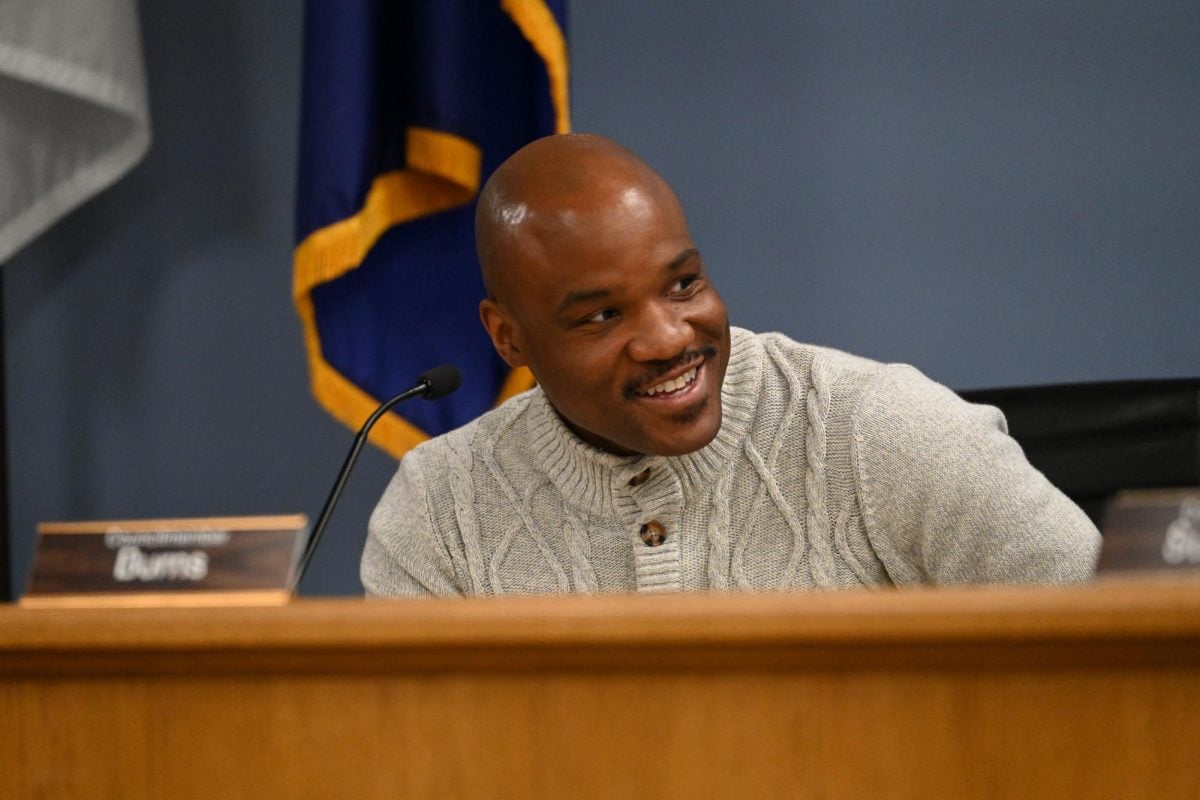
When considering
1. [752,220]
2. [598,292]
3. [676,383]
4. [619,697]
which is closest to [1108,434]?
[676,383]

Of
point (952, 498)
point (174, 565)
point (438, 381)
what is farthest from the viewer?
point (438, 381)

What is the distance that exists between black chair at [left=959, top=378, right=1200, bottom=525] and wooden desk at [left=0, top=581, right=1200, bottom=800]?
3.36ft

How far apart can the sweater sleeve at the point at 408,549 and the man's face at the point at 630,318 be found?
26 cm

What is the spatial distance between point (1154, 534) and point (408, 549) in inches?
41.0

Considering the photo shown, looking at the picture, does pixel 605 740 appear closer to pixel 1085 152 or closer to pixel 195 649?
pixel 195 649

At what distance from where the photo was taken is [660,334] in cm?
151

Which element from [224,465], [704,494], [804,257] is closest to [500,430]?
[704,494]

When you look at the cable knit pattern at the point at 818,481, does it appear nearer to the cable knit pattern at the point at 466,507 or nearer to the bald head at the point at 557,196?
the bald head at the point at 557,196

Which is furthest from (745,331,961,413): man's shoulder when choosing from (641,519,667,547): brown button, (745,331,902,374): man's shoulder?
(641,519,667,547): brown button

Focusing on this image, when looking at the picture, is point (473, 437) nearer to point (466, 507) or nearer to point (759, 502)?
point (466, 507)

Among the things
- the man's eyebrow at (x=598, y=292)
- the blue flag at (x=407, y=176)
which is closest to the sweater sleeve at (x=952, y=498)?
the man's eyebrow at (x=598, y=292)

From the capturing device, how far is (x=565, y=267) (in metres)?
1.52

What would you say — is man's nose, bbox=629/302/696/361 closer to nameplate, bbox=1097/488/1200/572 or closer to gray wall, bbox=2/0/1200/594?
nameplate, bbox=1097/488/1200/572

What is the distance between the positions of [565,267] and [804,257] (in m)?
1.03
